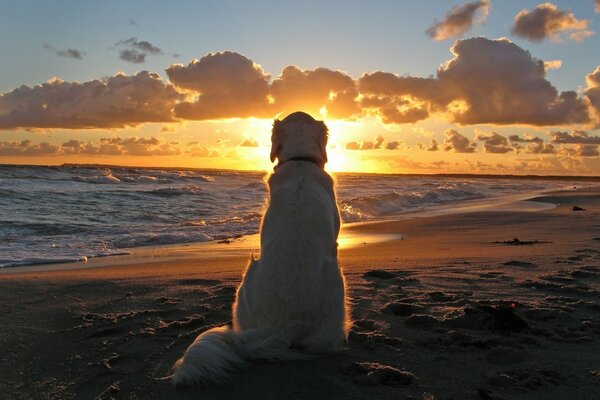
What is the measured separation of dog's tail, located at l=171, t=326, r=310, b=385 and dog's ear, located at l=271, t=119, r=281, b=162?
6.85 ft

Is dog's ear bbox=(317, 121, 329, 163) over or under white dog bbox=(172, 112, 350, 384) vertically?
over

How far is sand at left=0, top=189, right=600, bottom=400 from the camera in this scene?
10.5ft

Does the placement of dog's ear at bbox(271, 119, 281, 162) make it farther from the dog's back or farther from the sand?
the sand

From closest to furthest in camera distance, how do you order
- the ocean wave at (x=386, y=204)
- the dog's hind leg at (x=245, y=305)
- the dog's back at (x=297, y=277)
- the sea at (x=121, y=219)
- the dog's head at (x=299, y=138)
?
the dog's back at (x=297, y=277), the dog's hind leg at (x=245, y=305), the dog's head at (x=299, y=138), the sea at (x=121, y=219), the ocean wave at (x=386, y=204)

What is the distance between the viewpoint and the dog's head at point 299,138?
479cm

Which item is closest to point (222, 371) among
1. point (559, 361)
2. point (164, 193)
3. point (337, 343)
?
Result: point (337, 343)

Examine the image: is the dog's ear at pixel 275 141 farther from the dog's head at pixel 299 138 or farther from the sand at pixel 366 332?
the sand at pixel 366 332

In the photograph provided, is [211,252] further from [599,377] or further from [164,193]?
[164,193]

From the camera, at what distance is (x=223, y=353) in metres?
3.25

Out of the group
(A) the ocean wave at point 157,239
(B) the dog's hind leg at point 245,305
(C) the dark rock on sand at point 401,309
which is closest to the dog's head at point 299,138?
(B) the dog's hind leg at point 245,305

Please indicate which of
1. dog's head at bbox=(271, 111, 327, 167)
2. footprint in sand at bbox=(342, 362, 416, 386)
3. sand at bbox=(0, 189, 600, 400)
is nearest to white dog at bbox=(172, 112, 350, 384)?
sand at bbox=(0, 189, 600, 400)

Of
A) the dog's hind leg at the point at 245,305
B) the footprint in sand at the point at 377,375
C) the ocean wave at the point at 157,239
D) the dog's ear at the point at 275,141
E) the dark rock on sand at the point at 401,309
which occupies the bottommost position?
the ocean wave at the point at 157,239

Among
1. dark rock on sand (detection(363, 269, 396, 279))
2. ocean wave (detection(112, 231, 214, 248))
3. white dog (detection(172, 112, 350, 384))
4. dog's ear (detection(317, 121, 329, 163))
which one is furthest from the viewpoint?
ocean wave (detection(112, 231, 214, 248))

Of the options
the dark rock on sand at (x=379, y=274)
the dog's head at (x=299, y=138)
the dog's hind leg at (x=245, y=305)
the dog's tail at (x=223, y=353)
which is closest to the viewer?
the dog's tail at (x=223, y=353)
